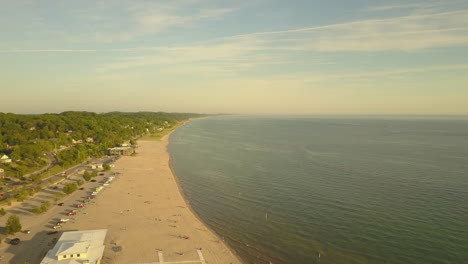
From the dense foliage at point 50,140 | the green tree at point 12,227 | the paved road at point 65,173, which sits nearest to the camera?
the green tree at point 12,227

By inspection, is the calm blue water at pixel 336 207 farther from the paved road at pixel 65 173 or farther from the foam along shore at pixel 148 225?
the paved road at pixel 65 173

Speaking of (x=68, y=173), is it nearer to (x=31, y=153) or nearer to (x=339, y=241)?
(x=31, y=153)

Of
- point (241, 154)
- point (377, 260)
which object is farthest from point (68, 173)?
point (377, 260)

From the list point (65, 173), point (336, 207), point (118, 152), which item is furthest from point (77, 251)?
point (118, 152)

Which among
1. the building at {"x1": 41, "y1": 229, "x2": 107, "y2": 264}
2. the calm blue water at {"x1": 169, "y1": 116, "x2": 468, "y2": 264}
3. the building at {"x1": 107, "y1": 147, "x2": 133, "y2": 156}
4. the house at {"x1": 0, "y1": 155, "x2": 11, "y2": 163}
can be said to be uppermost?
the house at {"x1": 0, "y1": 155, "x2": 11, "y2": 163}

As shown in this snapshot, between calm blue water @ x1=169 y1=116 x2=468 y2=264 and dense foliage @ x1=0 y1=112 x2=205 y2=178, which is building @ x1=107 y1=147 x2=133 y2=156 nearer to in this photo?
dense foliage @ x1=0 y1=112 x2=205 y2=178

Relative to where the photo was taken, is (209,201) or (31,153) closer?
(209,201)

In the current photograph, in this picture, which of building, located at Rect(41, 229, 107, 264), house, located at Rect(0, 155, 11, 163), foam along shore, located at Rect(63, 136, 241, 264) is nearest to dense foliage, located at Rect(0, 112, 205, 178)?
house, located at Rect(0, 155, 11, 163)

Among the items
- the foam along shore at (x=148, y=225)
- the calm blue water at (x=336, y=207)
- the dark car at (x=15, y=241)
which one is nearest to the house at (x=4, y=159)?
the foam along shore at (x=148, y=225)
